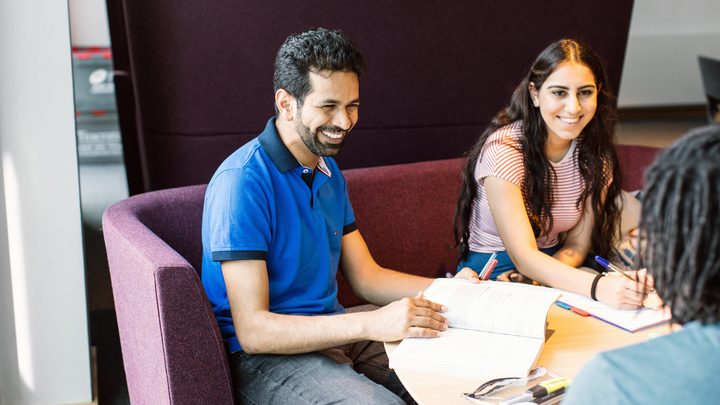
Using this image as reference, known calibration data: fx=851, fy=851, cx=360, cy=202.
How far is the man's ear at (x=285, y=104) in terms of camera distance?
208 cm

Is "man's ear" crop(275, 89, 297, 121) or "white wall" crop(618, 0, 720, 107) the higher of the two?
"man's ear" crop(275, 89, 297, 121)

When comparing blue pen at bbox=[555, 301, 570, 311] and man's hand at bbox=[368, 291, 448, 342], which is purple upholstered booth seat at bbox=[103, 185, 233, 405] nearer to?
man's hand at bbox=[368, 291, 448, 342]

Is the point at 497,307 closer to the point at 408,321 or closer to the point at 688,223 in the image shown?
the point at 408,321

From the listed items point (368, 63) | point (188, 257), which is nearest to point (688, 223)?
point (188, 257)

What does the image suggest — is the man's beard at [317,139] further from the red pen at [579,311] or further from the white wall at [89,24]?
the white wall at [89,24]

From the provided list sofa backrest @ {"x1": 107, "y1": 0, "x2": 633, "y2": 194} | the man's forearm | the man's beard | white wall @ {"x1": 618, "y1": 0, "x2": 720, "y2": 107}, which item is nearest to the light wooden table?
the man's forearm

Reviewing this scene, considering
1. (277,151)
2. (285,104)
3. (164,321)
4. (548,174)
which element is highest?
(285,104)

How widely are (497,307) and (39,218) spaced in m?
1.58

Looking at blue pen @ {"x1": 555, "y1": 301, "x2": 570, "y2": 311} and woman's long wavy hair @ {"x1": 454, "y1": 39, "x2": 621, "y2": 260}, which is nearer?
blue pen @ {"x1": 555, "y1": 301, "x2": 570, "y2": 311}

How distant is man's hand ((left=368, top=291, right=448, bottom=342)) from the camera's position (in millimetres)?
1808

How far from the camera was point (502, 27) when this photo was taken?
141 inches

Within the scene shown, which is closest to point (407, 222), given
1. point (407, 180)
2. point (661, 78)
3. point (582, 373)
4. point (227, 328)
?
point (407, 180)

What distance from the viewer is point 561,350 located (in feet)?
5.91

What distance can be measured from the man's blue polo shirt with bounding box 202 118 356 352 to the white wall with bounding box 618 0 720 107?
5964 millimetres
